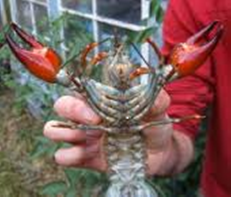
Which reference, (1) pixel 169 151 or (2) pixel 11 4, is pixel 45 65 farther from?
(2) pixel 11 4

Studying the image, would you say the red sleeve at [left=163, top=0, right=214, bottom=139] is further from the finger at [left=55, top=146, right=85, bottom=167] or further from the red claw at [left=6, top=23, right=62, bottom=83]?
the red claw at [left=6, top=23, right=62, bottom=83]

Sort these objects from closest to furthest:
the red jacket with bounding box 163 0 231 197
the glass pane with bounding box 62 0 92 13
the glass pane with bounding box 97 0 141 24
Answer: the red jacket with bounding box 163 0 231 197
the glass pane with bounding box 97 0 141 24
the glass pane with bounding box 62 0 92 13

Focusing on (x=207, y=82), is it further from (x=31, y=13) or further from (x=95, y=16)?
(x=31, y=13)

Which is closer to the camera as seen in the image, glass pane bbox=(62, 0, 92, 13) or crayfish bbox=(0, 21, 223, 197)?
crayfish bbox=(0, 21, 223, 197)

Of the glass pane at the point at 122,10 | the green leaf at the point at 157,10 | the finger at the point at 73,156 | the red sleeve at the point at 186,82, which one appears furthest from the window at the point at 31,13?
the finger at the point at 73,156

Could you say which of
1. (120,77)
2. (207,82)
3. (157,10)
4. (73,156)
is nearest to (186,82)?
(207,82)

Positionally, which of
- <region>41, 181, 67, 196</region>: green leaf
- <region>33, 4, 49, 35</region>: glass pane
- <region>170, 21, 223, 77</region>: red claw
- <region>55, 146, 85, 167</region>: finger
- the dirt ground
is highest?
<region>170, 21, 223, 77</region>: red claw

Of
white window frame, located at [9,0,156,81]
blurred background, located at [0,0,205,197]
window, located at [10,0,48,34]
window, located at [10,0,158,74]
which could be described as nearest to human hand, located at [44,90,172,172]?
blurred background, located at [0,0,205,197]

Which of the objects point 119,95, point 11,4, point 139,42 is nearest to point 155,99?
point 119,95
